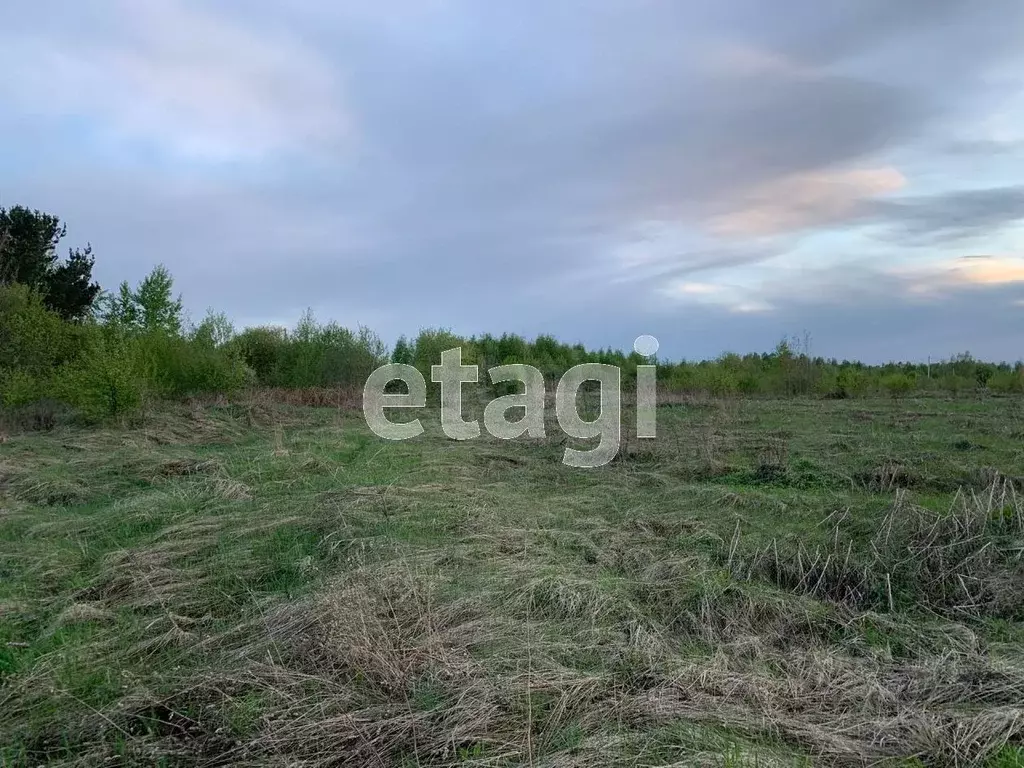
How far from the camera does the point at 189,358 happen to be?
1912 centimetres

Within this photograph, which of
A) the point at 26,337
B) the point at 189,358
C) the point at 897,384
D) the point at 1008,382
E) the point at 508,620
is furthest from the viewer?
the point at 1008,382

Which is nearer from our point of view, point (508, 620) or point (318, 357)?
point (508, 620)

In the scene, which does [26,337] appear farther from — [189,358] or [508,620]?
[508,620]

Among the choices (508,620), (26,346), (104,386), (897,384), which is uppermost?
(26,346)

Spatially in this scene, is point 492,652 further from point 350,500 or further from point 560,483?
point 560,483

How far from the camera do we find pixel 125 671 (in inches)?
122

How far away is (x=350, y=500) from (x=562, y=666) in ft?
12.0

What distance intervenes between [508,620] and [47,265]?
24.2 meters

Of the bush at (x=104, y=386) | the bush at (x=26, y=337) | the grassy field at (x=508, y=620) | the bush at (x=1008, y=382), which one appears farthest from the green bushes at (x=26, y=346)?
the bush at (x=1008, y=382)

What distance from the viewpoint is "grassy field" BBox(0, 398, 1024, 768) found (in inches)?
102

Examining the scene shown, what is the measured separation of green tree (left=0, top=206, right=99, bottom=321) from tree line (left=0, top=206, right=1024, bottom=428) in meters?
0.04

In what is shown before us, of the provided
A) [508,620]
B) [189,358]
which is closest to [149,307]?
[189,358]

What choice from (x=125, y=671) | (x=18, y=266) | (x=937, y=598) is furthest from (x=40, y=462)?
(x=18, y=266)

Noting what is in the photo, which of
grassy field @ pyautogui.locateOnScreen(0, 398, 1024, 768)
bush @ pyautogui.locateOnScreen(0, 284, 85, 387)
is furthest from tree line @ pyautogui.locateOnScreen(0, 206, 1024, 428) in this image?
grassy field @ pyautogui.locateOnScreen(0, 398, 1024, 768)
